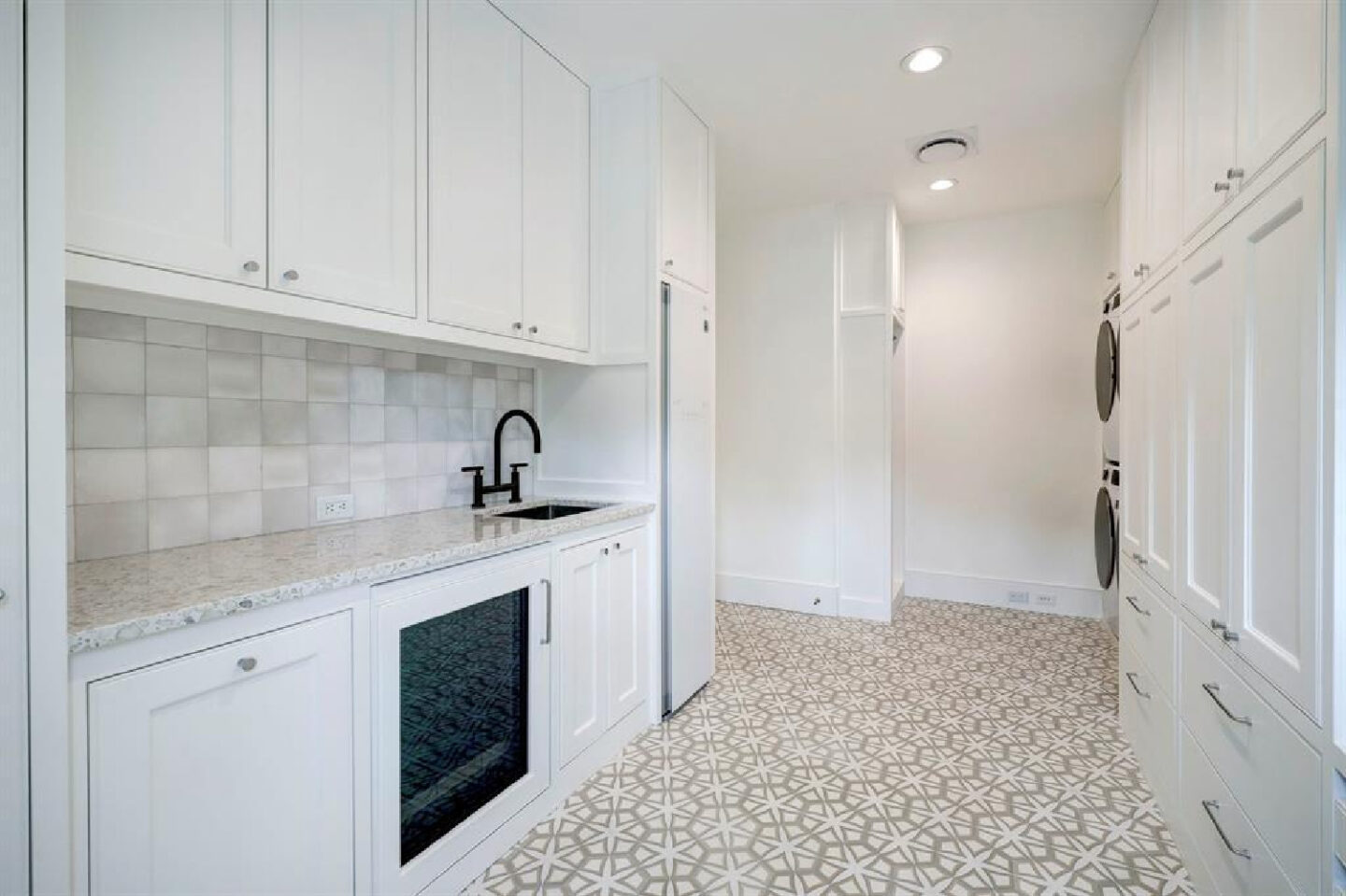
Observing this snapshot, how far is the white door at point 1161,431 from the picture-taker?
1.85 m

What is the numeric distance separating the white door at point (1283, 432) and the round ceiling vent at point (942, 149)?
6.58ft

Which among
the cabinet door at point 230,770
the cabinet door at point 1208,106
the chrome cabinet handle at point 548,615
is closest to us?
the cabinet door at point 230,770

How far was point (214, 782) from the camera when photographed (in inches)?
44.7

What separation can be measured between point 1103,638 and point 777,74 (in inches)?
136

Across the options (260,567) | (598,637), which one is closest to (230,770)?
(260,567)

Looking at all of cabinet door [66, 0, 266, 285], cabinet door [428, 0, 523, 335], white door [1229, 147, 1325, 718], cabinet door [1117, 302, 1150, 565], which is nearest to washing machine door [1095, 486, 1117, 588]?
cabinet door [1117, 302, 1150, 565]

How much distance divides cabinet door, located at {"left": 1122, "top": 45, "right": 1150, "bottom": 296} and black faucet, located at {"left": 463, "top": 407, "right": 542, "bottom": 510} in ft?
7.60

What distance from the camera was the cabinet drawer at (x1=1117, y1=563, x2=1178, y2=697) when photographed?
73.8 inches

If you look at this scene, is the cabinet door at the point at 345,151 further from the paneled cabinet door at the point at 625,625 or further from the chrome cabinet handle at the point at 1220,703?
the chrome cabinet handle at the point at 1220,703

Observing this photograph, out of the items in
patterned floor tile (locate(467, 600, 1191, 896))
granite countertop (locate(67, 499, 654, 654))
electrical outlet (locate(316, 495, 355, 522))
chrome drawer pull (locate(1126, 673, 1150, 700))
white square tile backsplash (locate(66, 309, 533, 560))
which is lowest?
patterned floor tile (locate(467, 600, 1191, 896))

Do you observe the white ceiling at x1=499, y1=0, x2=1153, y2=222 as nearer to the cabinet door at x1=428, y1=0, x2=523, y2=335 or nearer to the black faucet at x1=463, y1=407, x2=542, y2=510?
the cabinet door at x1=428, y1=0, x2=523, y2=335

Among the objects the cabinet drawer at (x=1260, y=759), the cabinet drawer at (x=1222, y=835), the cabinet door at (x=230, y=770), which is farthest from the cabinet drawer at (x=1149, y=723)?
the cabinet door at (x=230, y=770)

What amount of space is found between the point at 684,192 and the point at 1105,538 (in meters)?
2.97

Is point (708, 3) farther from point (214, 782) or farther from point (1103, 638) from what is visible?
point (1103, 638)
